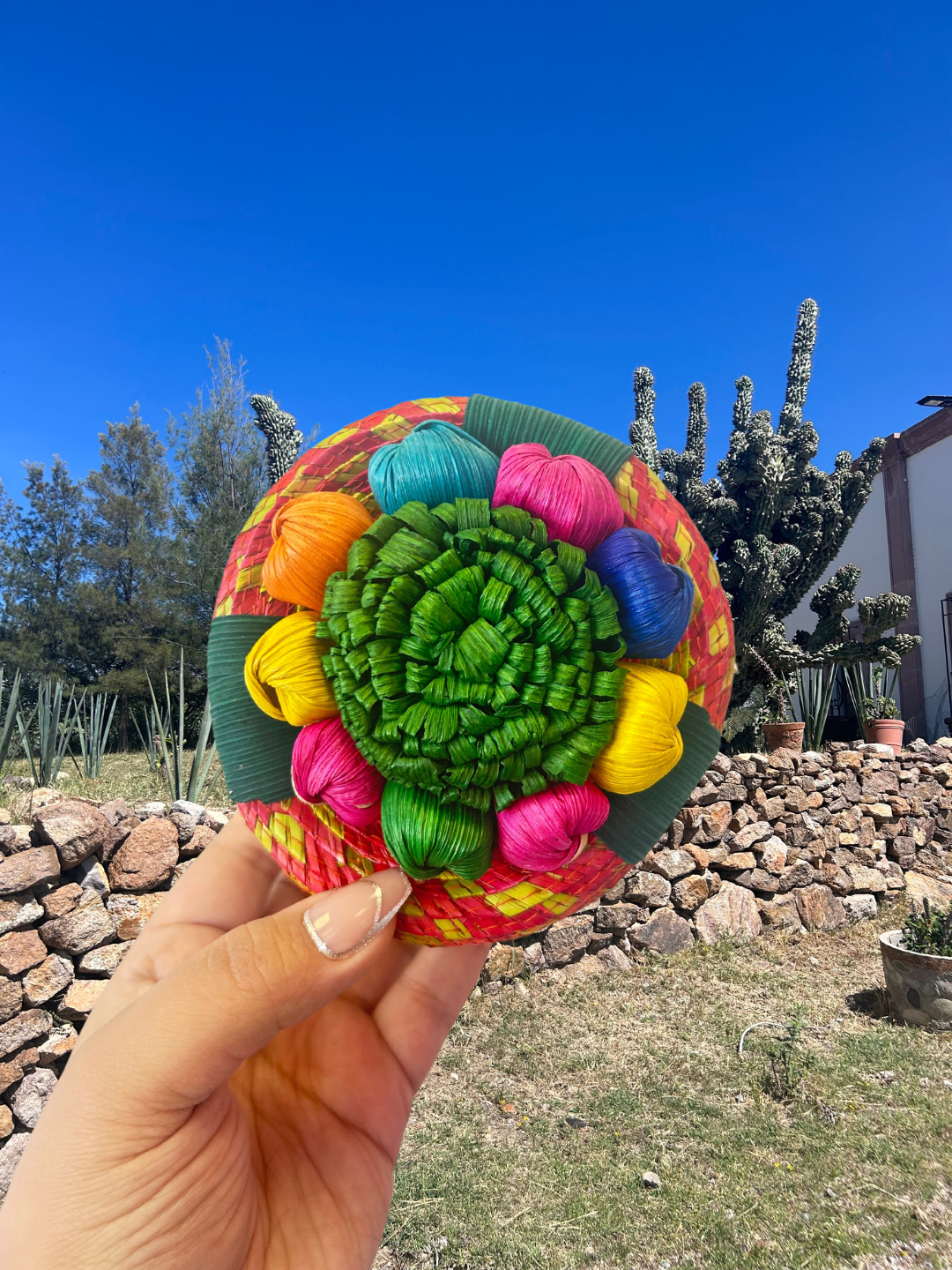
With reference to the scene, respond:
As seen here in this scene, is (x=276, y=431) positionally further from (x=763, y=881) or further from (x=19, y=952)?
(x=763, y=881)

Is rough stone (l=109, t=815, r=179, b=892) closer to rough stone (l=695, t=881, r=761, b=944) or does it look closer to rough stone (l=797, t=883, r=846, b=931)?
rough stone (l=695, t=881, r=761, b=944)

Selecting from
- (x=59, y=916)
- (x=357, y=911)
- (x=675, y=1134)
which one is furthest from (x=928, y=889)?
(x=357, y=911)

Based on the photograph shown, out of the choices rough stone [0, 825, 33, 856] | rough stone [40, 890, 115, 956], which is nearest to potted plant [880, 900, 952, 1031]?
rough stone [40, 890, 115, 956]

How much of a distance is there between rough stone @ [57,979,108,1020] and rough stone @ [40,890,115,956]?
0.16 m

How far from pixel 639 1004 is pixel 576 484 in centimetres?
449

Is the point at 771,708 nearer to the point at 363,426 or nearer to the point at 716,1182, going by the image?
the point at 716,1182

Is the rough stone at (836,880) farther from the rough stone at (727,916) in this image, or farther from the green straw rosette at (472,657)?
the green straw rosette at (472,657)

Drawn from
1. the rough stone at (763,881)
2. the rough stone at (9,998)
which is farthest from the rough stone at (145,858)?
the rough stone at (763,881)

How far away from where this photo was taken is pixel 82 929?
11.5 feet

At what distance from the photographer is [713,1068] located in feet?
12.5

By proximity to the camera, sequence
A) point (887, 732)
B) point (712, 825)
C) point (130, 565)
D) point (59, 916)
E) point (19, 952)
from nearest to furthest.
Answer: point (19, 952) → point (59, 916) → point (712, 825) → point (887, 732) → point (130, 565)

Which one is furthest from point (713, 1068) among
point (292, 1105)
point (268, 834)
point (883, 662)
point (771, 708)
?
point (883, 662)

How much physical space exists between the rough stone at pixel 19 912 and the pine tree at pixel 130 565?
38.7 feet

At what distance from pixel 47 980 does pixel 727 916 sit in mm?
4453
